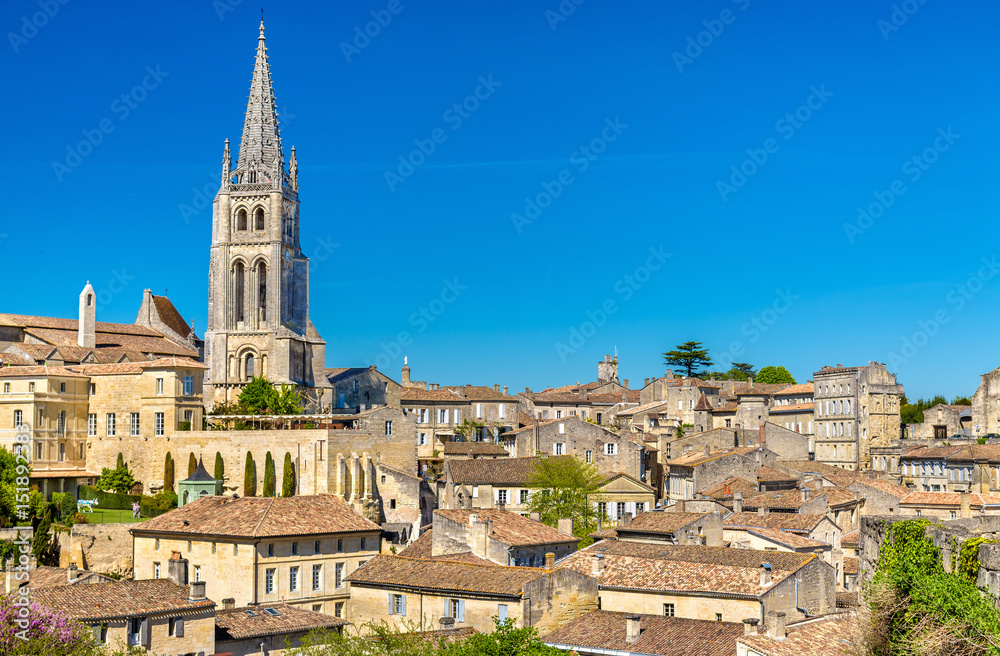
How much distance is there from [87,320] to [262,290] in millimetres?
12527

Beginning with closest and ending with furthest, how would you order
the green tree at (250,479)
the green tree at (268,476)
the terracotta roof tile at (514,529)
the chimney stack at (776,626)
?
the chimney stack at (776,626)
the terracotta roof tile at (514,529)
the green tree at (268,476)
the green tree at (250,479)

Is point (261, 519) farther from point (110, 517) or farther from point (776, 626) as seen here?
point (776, 626)

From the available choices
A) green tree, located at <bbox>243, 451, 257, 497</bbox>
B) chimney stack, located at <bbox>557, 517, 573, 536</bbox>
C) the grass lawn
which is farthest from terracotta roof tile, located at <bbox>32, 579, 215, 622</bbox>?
green tree, located at <bbox>243, 451, 257, 497</bbox>

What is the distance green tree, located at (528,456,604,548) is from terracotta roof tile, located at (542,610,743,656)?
829 inches

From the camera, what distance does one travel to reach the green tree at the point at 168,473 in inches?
2576

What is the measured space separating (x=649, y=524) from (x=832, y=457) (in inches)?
1827

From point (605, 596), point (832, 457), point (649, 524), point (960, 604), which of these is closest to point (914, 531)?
point (960, 604)

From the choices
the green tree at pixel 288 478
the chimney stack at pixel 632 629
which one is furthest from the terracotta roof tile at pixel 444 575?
the green tree at pixel 288 478

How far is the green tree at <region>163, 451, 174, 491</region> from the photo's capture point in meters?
65.4

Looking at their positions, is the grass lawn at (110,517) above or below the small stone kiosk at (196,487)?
below

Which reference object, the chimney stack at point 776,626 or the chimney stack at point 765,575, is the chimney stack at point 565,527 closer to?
the chimney stack at point 765,575

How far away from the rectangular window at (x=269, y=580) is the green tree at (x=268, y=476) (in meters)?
19.1

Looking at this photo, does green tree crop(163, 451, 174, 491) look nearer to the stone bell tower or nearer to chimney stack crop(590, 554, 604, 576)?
the stone bell tower

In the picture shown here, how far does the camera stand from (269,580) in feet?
149
